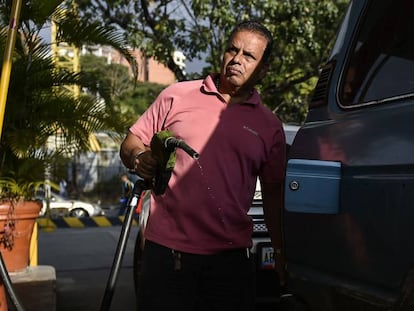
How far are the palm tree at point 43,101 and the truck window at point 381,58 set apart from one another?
3.30 metres

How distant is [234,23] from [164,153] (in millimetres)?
8420

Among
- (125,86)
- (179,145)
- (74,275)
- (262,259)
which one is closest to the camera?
(179,145)

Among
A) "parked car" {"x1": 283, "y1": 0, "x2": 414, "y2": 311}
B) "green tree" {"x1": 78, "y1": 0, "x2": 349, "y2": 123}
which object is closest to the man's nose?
"parked car" {"x1": 283, "y1": 0, "x2": 414, "y2": 311}

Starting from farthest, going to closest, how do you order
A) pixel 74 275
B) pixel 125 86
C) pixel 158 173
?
pixel 125 86 < pixel 74 275 < pixel 158 173

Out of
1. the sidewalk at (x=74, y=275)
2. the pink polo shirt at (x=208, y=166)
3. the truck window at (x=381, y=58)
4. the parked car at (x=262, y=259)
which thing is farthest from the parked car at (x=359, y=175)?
the sidewalk at (x=74, y=275)

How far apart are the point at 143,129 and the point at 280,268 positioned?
0.79 metres

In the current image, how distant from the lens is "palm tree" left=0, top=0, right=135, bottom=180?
4.89m

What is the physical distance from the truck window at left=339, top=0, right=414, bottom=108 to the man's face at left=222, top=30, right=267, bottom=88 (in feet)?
1.32

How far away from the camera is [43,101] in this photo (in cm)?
507

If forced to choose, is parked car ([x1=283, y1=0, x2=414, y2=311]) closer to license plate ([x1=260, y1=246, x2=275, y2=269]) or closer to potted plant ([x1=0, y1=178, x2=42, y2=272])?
license plate ([x1=260, y1=246, x2=275, y2=269])

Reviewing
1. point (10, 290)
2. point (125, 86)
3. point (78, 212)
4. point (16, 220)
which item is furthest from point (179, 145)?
point (125, 86)

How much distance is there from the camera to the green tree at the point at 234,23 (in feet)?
34.0

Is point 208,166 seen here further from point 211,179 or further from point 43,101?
point 43,101

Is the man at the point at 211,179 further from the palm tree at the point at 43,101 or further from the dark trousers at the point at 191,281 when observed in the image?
the palm tree at the point at 43,101
